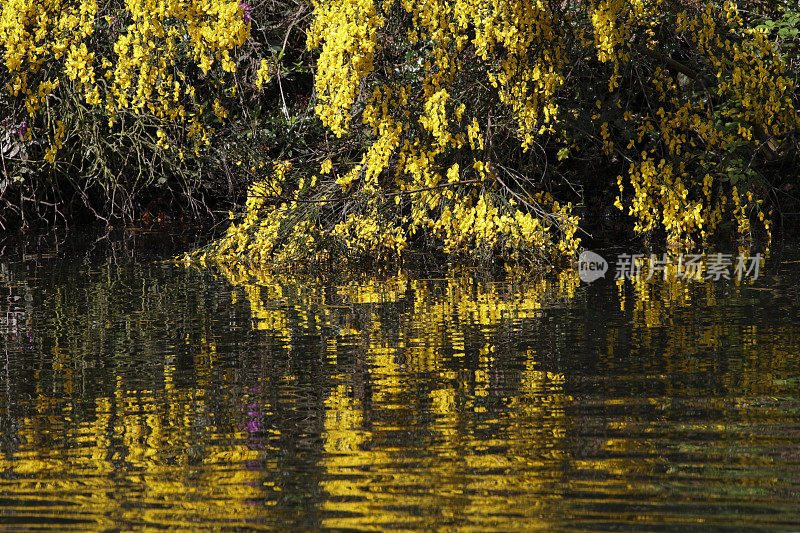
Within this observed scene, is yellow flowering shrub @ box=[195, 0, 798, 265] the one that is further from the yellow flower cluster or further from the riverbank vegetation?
the yellow flower cluster

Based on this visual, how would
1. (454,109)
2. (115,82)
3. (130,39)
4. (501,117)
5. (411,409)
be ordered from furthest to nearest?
(501,117) < (115,82) < (454,109) < (130,39) < (411,409)

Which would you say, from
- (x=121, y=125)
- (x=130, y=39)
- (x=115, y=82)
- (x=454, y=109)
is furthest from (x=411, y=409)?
(x=121, y=125)

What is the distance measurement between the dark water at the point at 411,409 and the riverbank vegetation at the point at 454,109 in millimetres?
1588

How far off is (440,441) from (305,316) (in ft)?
10.4

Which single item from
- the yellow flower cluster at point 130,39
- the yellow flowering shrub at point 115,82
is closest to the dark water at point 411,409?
the yellow flower cluster at point 130,39

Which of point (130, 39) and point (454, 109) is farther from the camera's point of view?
point (454, 109)

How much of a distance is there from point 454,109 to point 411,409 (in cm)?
523

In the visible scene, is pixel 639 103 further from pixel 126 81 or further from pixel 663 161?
pixel 126 81

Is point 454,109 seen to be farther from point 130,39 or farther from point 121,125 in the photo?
point 121,125

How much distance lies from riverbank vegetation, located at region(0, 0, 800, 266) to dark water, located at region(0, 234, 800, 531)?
1.59 m

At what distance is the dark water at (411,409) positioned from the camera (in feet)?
11.3

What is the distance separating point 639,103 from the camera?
12414 mm

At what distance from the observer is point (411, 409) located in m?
4.61

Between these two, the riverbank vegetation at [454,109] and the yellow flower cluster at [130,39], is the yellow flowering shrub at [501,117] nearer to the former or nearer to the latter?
the riverbank vegetation at [454,109]
